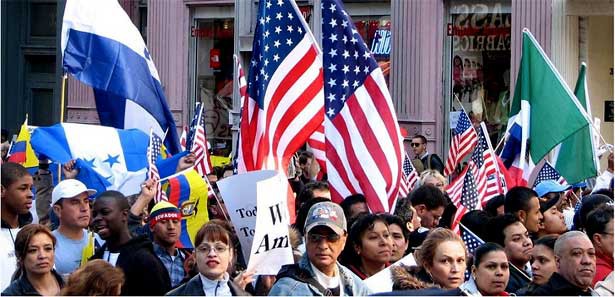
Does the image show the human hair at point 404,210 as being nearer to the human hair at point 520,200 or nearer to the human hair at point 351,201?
the human hair at point 351,201

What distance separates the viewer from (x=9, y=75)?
30.0 meters

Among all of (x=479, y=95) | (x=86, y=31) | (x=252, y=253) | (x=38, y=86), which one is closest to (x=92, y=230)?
(x=252, y=253)

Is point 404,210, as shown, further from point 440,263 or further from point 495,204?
point 440,263

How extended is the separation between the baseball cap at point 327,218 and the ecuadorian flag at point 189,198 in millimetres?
3731

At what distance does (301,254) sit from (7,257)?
6.13 feet

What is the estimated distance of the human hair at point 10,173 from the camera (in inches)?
388

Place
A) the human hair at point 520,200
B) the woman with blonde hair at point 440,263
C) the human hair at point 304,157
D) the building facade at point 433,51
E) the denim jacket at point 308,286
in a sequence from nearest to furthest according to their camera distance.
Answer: the denim jacket at point 308,286 → the woman with blonde hair at point 440,263 → the human hair at point 520,200 → the human hair at point 304,157 → the building facade at point 433,51

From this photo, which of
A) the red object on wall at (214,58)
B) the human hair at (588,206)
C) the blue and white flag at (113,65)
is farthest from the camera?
the red object on wall at (214,58)

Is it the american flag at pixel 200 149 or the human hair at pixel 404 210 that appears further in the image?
the american flag at pixel 200 149

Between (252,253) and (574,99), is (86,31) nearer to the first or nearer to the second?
(574,99)

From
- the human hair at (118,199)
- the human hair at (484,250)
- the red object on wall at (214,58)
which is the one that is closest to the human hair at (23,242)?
the human hair at (118,199)

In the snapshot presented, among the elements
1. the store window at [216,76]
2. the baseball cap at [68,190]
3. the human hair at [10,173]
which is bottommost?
the baseball cap at [68,190]

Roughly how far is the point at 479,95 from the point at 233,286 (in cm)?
1419

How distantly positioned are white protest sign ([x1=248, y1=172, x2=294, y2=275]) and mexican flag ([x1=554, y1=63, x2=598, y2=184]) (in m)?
5.68
